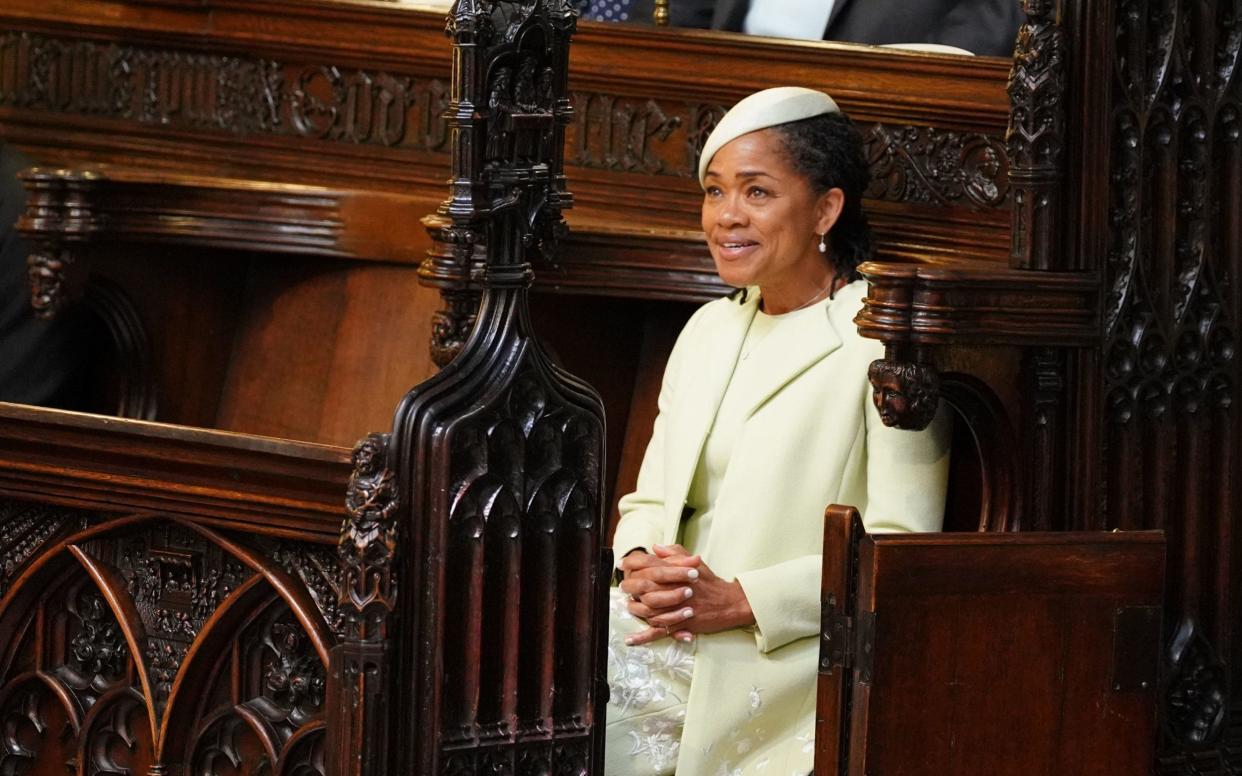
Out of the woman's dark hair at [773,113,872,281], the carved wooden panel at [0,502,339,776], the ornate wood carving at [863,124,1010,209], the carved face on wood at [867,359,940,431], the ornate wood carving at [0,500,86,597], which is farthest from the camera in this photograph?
the ornate wood carving at [863,124,1010,209]

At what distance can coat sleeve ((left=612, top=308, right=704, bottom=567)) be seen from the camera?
12.6ft

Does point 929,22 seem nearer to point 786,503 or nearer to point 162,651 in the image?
point 786,503

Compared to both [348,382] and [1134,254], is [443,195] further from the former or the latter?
[1134,254]

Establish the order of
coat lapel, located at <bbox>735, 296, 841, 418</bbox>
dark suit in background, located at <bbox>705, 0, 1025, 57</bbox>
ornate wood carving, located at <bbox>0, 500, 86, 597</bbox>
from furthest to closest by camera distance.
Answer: dark suit in background, located at <bbox>705, 0, 1025, 57</bbox>
coat lapel, located at <bbox>735, 296, 841, 418</bbox>
ornate wood carving, located at <bbox>0, 500, 86, 597</bbox>

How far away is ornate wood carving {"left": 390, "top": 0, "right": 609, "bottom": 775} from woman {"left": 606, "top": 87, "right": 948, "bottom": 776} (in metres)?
0.61

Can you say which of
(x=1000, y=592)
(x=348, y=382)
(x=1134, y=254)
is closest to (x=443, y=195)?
(x=348, y=382)

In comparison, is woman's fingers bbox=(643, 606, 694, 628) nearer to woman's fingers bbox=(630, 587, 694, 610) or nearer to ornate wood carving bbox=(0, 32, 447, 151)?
woman's fingers bbox=(630, 587, 694, 610)

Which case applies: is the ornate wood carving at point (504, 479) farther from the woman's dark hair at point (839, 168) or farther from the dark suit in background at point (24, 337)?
the dark suit in background at point (24, 337)

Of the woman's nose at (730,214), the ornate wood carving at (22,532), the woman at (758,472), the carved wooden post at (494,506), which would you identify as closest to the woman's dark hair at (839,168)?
the woman at (758,472)

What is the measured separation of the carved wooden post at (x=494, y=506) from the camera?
2738 millimetres

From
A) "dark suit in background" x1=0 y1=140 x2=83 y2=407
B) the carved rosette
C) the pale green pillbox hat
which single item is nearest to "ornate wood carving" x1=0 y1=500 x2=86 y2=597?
the pale green pillbox hat

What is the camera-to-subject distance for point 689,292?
14.3 feet

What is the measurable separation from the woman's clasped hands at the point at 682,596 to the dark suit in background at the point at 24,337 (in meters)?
2.21

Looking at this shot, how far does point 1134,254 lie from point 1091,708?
0.82 m
